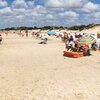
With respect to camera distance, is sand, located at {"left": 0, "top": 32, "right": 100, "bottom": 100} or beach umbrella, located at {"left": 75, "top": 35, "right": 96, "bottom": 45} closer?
sand, located at {"left": 0, "top": 32, "right": 100, "bottom": 100}

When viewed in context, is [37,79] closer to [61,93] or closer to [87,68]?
[61,93]

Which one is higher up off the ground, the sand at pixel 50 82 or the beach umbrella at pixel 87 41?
the beach umbrella at pixel 87 41

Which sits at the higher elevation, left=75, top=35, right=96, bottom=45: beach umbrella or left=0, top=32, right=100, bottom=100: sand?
left=75, top=35, right=96, bottom=45: beach umbrella

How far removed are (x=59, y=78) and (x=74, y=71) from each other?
80.3 inches

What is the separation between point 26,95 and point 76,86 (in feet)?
7.33

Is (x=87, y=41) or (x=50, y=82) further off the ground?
(x=87, y=41)

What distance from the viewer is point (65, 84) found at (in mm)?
12672

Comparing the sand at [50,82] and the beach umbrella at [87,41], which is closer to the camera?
the sand at [50,82]

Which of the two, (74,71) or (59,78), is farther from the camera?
(74,71)

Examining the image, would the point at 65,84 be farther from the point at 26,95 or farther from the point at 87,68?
the point at 87,68

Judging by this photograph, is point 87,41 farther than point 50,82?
Yes

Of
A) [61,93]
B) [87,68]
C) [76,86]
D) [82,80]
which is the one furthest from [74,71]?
[61,93]

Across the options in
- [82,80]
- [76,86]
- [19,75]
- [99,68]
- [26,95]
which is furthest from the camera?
[99,68]

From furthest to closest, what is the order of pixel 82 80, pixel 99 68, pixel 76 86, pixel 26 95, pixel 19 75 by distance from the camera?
pixel 99 68, pixel 19 75, pixel 82 80, pixel 76 86, pixel 26 95
